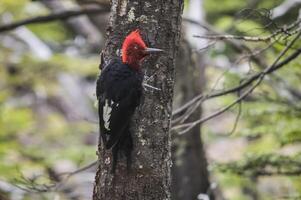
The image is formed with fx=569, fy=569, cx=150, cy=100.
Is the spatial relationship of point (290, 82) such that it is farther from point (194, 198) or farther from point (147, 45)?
point (147, 45)

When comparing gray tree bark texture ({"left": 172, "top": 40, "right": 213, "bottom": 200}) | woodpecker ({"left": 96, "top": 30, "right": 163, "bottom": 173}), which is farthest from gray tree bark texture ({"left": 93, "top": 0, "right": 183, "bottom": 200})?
gray tree bark texture ({"left": 172, "top": 40, "right": 213, "bottom": 200})

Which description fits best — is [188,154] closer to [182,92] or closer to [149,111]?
[182,92]

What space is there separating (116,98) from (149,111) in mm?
207

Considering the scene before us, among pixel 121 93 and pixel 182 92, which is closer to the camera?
pixel 121 93

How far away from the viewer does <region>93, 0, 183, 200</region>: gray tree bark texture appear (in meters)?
3.22

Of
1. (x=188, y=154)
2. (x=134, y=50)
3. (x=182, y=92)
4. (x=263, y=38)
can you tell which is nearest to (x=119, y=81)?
(x=134, y=50)

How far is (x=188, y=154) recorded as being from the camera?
6.74 meters

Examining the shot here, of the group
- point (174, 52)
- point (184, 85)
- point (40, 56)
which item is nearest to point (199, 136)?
point (184, 85)

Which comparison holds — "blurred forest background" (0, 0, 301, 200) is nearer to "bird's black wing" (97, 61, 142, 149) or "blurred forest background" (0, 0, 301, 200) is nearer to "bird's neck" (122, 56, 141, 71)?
"bird's neck" (122, 56, 141, 71)

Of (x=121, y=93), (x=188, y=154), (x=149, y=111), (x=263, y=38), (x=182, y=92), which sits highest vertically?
(x=182, y=92)

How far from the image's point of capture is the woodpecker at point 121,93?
10.6 ft

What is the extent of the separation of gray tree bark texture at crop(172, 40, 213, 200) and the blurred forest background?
0.02 m

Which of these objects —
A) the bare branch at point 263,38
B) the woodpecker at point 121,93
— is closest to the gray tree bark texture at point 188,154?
the bare branch at point 263,38

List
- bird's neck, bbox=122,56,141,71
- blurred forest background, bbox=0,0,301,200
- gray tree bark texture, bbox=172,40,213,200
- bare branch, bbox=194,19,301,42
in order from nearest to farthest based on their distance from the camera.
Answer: bird's neck, bbox=122,56,141,71
bare branch, bbox=194,19,301,42
blurred forest background, bbox=0,0,301,200
gray tree bark texture, bbox=172,40,213,200
